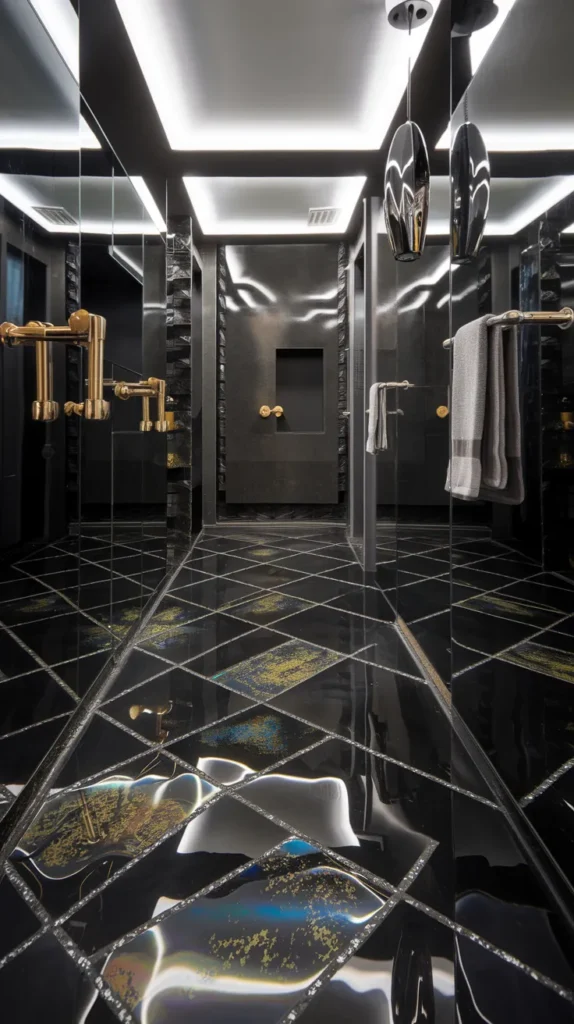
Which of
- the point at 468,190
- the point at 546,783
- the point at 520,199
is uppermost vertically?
the point at 468,190

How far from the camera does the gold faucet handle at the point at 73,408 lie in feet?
4.41

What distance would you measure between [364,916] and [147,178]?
3.93 m

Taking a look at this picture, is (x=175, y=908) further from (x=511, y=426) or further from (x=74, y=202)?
(x=74, y=202)

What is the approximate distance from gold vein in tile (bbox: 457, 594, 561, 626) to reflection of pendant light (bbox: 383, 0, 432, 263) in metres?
1.16

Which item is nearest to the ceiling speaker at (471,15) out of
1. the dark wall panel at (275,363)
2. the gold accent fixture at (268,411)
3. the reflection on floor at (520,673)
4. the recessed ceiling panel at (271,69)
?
the recessed ceiling panel at (271,69)

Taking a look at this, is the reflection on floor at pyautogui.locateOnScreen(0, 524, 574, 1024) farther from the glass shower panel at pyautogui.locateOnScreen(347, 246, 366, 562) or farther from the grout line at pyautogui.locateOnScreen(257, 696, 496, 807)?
the glass shower panel at pyautogui.locateOnScreen(347, 246, 366, 562)

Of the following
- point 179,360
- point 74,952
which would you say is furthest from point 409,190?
point 179,360

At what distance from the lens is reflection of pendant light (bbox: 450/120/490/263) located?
122cm

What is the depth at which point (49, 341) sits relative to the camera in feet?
3.76

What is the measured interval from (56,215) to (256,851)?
1.40 meters

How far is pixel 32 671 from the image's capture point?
120 centimetres

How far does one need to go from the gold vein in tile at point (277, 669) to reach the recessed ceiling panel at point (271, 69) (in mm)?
2591

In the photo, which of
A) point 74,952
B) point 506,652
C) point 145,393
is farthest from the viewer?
point 145,393

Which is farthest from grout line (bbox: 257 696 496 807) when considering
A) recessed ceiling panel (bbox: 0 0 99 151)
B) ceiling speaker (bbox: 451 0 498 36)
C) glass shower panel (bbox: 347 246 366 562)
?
glass shower panel (bbox: 347 246 366 562)
